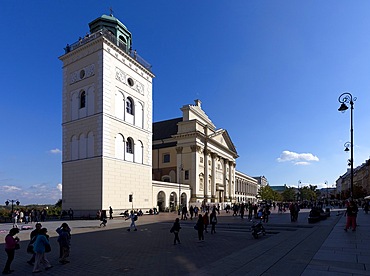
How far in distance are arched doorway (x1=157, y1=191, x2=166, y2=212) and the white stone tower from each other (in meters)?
5.93

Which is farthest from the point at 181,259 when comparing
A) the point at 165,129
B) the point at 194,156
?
the point at 165,129

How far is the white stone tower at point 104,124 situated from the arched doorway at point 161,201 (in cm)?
593

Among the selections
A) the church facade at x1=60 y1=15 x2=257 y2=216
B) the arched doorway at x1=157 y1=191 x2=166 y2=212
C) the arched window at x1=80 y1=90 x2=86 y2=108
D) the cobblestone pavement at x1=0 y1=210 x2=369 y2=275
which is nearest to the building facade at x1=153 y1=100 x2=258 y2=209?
the arched doorway at x1=157 y1=191 x2=166 y2=212

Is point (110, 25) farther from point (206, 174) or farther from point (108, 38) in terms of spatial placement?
point (206, 174)

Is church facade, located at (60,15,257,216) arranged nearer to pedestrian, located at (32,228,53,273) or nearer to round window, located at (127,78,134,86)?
round window, located at (127,78,134,86)

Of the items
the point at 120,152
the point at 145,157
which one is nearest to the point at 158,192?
the point at 145,157

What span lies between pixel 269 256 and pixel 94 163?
28.9m

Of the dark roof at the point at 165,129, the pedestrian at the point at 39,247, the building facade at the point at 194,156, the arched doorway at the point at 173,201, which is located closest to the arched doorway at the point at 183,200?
the building facade at the point at 194,156

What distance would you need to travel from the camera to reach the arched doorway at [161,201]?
4894 centimetres

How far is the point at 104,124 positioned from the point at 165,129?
33638 mm

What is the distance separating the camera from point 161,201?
1950 inches

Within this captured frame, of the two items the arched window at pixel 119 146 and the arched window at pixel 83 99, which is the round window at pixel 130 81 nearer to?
the arched window at pixel 83 99

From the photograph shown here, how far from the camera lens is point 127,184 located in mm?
38312

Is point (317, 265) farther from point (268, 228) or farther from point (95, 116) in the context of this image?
point (95, 116)
